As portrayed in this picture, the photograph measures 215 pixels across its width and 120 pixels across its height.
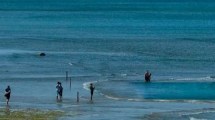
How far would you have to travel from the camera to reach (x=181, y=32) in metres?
174

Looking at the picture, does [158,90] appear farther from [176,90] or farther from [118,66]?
[118,66]

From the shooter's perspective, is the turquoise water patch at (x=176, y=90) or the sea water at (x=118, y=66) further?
the turquoise water patch at (x=176, y=90)

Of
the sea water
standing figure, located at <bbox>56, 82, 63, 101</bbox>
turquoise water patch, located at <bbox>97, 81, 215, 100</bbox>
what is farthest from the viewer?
turquoise water patch, located at <bbox>97, 81, 215, 100</bbox>

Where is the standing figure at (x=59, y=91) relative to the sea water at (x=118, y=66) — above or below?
below

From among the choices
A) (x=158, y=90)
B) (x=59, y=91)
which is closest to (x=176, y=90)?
(x=158, y=90)

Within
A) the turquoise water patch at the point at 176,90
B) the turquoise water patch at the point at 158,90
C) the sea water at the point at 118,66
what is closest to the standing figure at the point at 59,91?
the sea water at the point at 118,66

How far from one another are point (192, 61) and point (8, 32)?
230 ft

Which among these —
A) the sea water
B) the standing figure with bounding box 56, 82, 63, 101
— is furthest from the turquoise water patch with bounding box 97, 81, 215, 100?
the standing figure with bounding box 56, 82, 63, 101

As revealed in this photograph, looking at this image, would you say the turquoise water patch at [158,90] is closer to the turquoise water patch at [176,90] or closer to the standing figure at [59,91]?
the turquoise water patch at [176,90]

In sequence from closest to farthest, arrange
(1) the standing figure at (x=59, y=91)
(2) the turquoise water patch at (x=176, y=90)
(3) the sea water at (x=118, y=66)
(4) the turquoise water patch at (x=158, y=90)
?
1. (1) the standing figure at (x=59, y=91)
2. (3) the sea water at (x=118, y=66)
3. (4) the turquoise water patch at (x=158, y=90)
4. (2) the turquoise water patch at (x=176, y=90)

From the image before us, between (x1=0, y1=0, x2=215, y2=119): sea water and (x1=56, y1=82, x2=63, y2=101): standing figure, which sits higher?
(x1=0, y1=0, x2=215, y2=119): sea water

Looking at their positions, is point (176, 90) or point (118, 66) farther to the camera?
point (118, 66)

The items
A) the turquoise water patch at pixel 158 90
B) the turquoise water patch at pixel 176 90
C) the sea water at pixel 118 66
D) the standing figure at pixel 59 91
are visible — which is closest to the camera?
the standing figure at pixel 59 91

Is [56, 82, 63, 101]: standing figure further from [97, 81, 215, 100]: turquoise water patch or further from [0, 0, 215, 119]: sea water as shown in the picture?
[97, 81, 215, 100]: turquoise water patch
